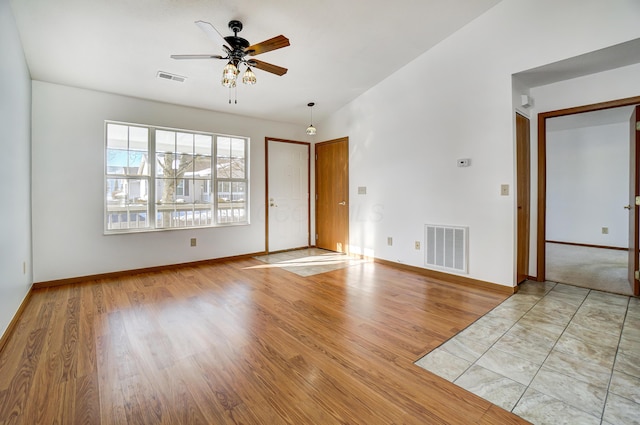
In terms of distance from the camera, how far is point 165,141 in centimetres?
454

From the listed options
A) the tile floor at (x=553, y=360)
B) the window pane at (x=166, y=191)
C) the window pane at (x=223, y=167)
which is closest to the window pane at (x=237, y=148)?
the window pane at (x=223, y=167)

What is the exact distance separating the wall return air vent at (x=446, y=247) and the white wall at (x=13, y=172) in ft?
14.8

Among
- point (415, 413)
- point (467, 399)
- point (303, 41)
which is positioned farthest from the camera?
point (303, 41)

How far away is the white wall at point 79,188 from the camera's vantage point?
3596 millimetres

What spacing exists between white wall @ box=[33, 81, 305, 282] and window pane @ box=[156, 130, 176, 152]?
15 cm

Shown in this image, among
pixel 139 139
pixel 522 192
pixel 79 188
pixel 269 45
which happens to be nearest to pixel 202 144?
pixel 139 139

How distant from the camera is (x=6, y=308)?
2.38m

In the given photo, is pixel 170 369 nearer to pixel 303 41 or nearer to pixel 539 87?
pixel 303 41

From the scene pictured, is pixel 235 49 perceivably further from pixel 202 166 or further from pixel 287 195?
pixel 287 195

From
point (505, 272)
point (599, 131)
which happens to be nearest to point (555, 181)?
point (599, 131)

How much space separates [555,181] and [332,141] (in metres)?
5.07

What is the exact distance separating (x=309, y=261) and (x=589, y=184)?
235 inches

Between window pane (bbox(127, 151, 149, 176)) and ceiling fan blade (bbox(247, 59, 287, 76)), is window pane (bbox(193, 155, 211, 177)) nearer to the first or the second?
window pane (bbox(127, 151, 149, 176))

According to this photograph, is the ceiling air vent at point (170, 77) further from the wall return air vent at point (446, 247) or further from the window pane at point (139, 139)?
the wall return air vent at point (446, 247)
